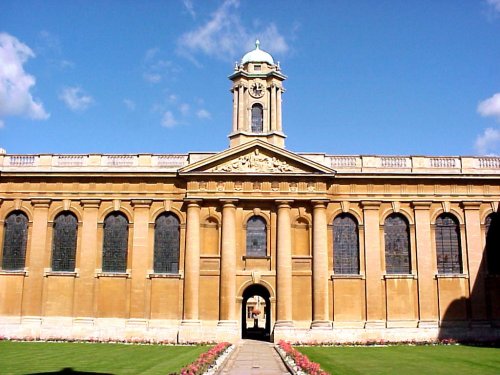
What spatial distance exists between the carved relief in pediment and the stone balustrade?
5.09ft

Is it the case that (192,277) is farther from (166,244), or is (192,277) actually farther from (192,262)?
(166,244)

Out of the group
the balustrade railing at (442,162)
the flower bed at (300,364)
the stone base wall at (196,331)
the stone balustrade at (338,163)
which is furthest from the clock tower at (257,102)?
the flower bed at (300,364)

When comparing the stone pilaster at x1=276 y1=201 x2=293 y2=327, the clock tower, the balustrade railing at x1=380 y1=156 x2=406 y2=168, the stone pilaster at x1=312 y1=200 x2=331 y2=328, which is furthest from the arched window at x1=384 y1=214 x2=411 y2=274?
the clock tower

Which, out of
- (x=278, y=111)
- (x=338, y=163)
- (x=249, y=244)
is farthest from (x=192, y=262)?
(x=278, y=111)

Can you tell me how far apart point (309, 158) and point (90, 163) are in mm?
14699

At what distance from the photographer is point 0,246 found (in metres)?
37.9

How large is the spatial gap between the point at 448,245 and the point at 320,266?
8.74 metres

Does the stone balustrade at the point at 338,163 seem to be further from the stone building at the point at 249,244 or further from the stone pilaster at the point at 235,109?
the stone pilaster at the point at 235,109

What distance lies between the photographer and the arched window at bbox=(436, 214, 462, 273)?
37469 millimetres

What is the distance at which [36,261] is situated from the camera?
37.4 metres

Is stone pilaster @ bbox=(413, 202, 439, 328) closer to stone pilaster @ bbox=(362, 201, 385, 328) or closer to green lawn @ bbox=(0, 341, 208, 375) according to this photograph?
stone pilaster @ bbox=(362, 201, 385, 328)

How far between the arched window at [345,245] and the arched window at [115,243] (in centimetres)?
1373

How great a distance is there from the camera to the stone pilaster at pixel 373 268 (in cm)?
3634

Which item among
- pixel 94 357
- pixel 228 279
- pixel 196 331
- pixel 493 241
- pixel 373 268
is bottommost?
pixel 94 357
